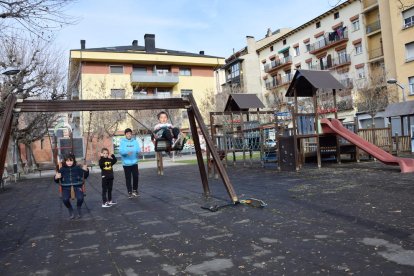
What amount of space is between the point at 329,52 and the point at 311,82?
33699mm

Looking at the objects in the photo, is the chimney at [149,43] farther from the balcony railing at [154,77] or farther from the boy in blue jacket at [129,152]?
A: the boy in blue jacket at [129,152]

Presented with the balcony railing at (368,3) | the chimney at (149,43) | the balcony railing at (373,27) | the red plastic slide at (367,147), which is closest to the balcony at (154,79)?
the chimney at (149,43)

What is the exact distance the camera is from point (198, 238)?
16.9 ft

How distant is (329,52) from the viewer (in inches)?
1821

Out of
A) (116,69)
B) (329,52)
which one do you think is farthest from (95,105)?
(116,69)

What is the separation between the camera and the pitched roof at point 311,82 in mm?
15578

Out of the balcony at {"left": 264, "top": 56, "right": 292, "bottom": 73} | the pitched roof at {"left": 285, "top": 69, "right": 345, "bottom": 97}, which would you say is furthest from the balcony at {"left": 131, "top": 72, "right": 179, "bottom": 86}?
the pitched roof at {"left": 285, "top": 69, "right": 345, "bottom": 97}

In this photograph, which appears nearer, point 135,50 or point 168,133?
point 168,133

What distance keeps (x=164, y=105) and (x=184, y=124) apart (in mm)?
41719

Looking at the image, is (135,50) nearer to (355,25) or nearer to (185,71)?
(185,71)

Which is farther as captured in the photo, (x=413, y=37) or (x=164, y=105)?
(x=413, y=37)

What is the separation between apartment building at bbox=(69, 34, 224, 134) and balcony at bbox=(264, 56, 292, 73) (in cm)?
711

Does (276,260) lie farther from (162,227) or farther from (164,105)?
(164,105)

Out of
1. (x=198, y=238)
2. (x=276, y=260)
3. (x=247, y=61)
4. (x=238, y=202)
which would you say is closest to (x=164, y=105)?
(x=238, y=202)
